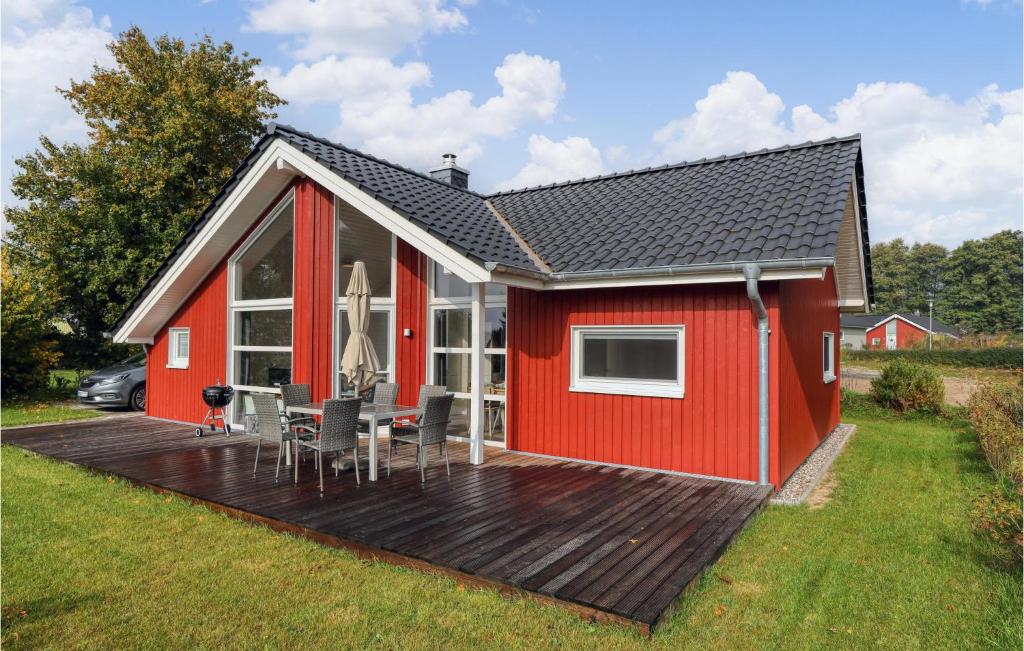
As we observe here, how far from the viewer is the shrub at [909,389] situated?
491 inches

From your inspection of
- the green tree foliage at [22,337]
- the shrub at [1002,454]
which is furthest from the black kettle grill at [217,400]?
the shrub at [1002,454]

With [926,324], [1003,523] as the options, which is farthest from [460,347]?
[926,324]

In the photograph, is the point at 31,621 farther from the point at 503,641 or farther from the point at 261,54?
the point at 261,54

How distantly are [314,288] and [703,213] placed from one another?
6.11 m

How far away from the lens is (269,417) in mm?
6652

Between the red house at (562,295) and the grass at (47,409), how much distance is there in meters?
2.55

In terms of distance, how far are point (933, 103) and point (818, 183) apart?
2034cm

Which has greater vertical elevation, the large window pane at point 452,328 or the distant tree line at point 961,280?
the distant tree line at point 961,280

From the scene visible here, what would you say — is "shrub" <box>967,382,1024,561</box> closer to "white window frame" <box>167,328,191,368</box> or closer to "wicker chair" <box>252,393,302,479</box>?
"wicker chair" <box>252,393,302,479</box>

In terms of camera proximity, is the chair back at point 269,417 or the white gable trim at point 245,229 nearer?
the chair back at point 269,417

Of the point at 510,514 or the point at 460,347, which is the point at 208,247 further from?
the point at 510,514

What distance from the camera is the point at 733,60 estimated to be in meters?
11.6

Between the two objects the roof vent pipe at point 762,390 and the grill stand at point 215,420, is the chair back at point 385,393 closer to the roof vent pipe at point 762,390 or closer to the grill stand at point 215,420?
the grill stand at point 215,420

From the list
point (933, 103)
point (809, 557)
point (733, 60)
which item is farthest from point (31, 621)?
point (933, 103)
